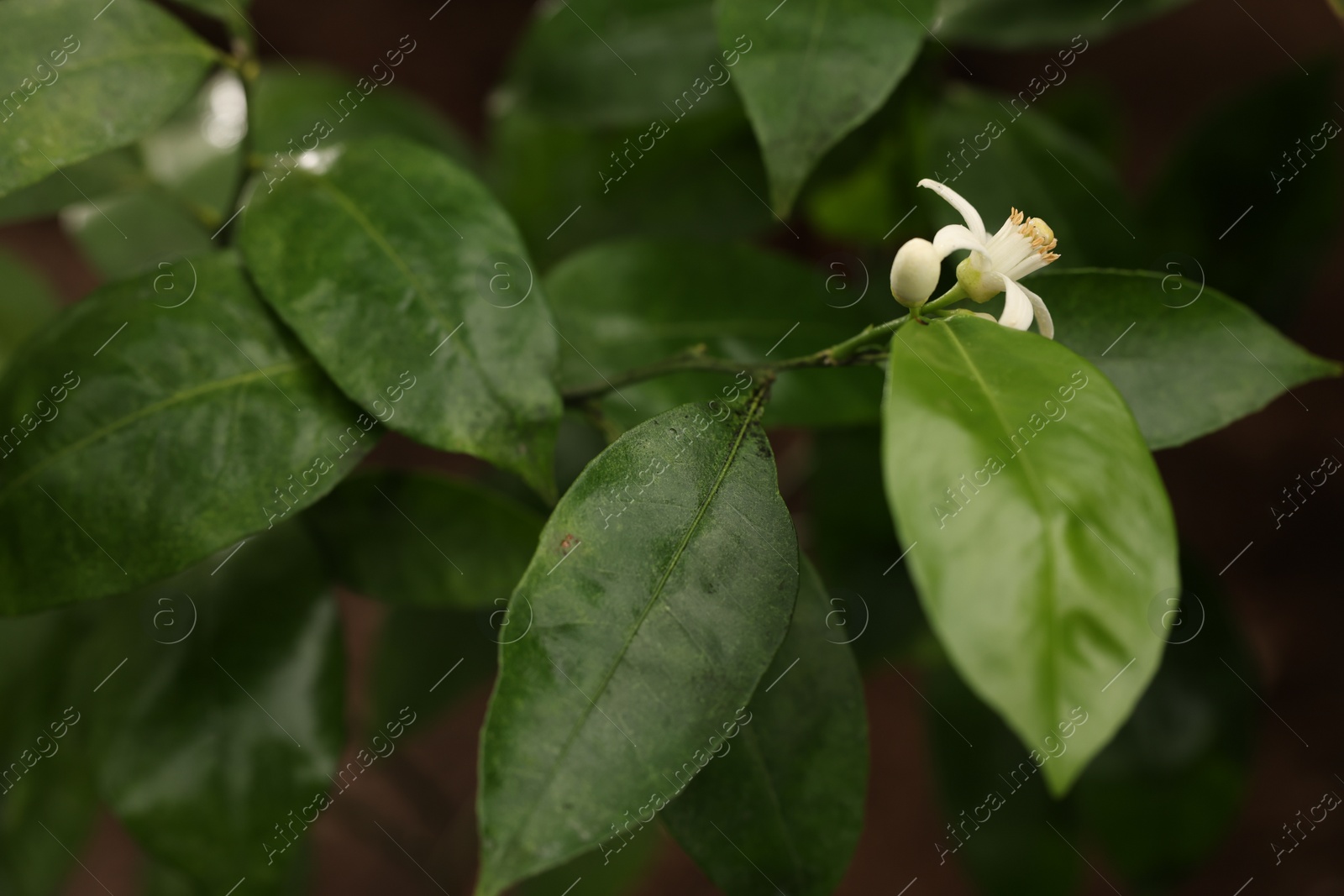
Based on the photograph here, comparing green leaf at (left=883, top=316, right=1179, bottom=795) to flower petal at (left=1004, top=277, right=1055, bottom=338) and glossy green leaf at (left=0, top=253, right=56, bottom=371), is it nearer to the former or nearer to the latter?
flower petal at (left=1004, top=277, right=1055, bottom=338)

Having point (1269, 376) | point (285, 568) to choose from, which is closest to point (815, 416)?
point (1269, 376)

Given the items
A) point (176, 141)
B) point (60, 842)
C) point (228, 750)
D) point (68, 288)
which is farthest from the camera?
point (68, 288)

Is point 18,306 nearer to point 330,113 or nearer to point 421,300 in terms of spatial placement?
point 330,113

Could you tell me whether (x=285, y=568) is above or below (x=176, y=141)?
below

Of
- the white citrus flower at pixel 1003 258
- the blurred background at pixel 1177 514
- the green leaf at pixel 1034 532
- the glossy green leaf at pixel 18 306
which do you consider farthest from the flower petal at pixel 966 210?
the glossy green leaf at pixel 18 306

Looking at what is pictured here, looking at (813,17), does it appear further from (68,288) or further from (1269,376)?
(68,288)

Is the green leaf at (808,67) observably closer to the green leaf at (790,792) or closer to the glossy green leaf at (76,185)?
the green leaf at (790,792)
